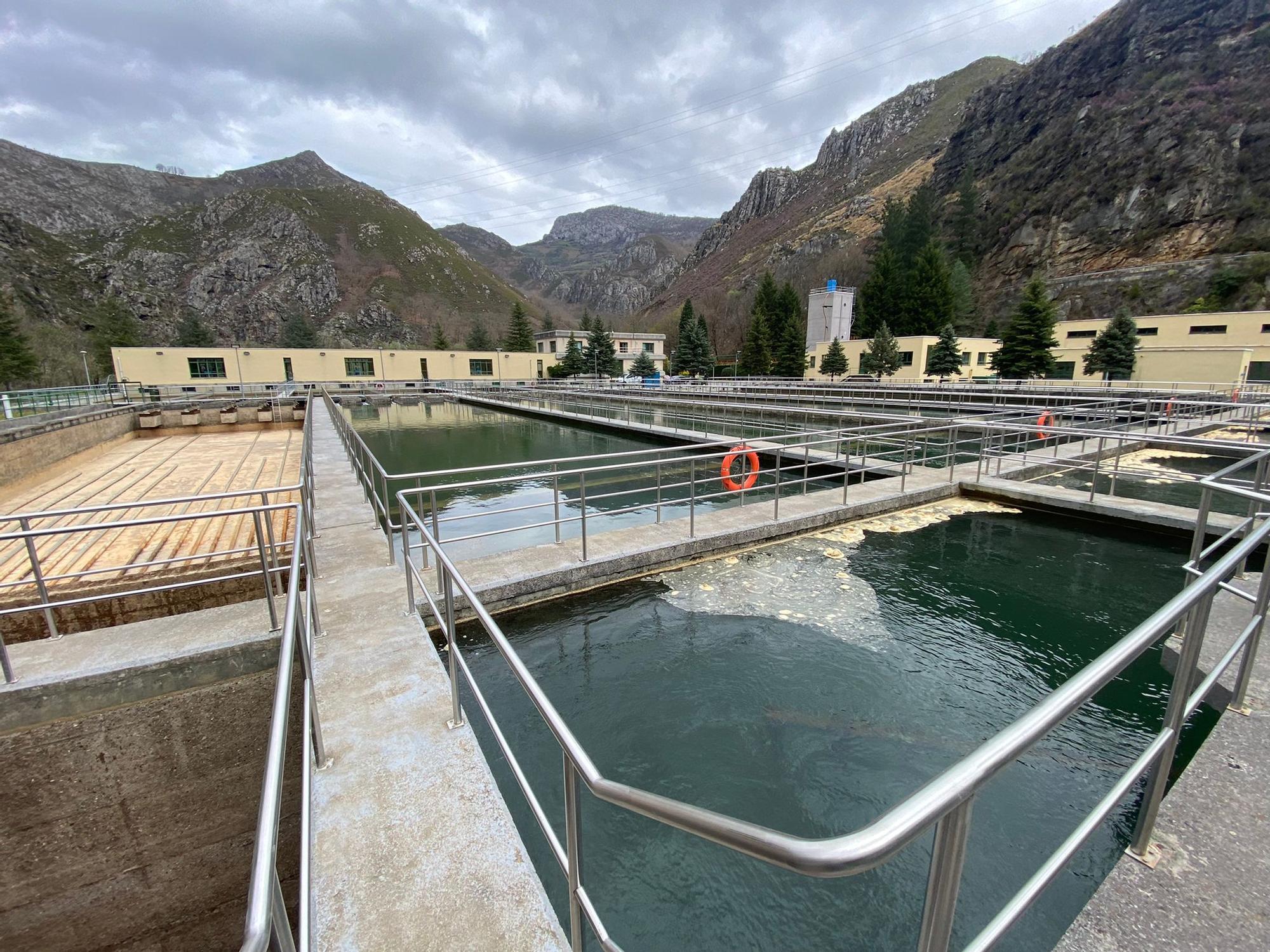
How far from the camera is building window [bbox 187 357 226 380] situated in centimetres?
3997

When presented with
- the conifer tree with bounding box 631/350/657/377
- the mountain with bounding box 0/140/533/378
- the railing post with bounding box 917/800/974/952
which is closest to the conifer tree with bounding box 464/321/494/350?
the conifer tree with bounding box 631/350/657/377

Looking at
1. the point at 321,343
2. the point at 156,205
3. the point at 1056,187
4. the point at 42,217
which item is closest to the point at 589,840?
the point at 1056,187

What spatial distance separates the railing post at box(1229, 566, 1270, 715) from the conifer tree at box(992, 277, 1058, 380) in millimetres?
38173

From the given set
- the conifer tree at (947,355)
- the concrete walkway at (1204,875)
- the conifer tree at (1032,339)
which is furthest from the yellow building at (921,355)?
the concrete walkway at (1204,875)

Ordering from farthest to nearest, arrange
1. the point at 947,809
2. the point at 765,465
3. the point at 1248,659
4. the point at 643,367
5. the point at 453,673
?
the point at 643,367 < the point at 765,465 < the point at 453,673 < the point at 1248,659 < the point at 947,809

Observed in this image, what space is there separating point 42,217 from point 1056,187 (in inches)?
6903

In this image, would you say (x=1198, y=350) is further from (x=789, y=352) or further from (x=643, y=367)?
(x=643, y=367)

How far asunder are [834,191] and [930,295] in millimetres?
98745

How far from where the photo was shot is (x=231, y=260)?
11019cm

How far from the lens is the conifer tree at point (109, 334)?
62188 millimetres

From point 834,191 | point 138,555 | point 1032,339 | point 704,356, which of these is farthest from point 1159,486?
point 834,191

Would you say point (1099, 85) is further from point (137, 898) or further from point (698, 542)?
point (137, 898)

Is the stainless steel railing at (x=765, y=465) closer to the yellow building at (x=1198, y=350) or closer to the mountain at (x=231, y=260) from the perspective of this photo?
the yellow building at (x=1198, y=350)

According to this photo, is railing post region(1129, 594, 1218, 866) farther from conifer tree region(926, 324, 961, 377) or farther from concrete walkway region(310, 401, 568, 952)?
conifer tree region(926, 324, 961, 377)
